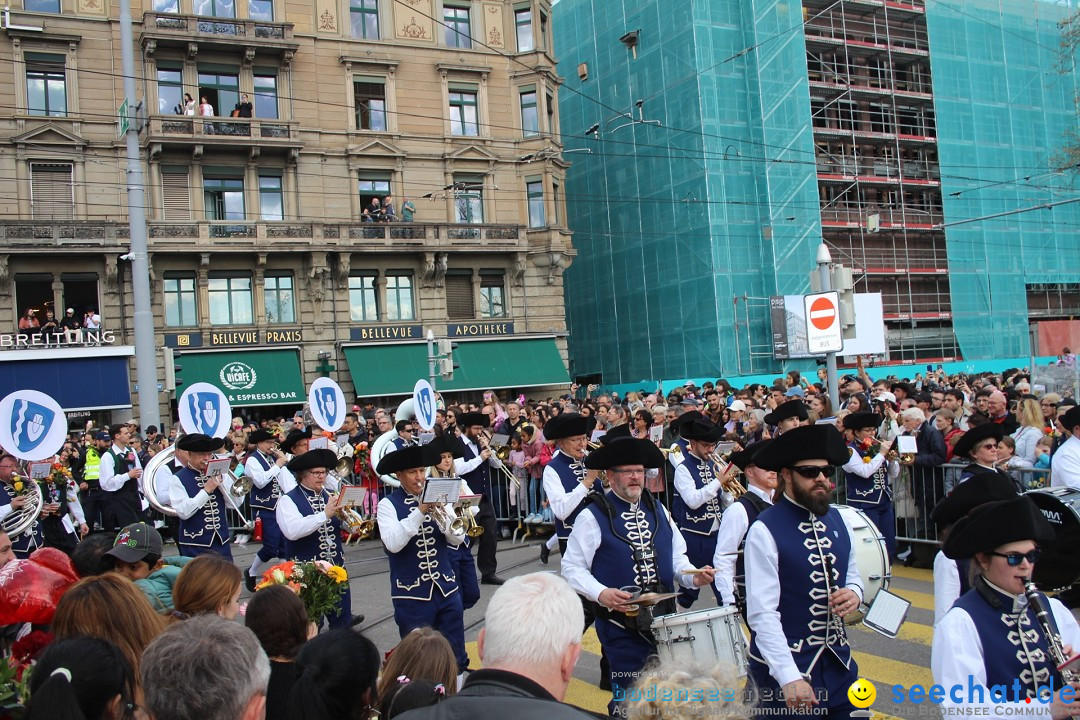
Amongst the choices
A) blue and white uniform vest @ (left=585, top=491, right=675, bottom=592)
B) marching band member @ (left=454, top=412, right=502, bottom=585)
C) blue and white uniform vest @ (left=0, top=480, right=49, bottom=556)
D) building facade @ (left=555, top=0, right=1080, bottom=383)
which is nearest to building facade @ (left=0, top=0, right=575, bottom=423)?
building facade @ (left=555, top=0, right=1080, bottom=383)

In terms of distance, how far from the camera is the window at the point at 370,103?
3406 cm

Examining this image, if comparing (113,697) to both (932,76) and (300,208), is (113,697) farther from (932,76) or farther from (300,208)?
(932,76)

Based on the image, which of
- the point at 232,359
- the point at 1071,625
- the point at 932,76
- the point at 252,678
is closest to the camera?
→ the point at 252,678

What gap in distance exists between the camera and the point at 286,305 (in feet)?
108

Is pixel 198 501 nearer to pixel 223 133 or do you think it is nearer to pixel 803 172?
pixel 223 133

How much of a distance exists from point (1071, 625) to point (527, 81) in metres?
34.3

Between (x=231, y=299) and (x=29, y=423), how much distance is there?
22.0 m

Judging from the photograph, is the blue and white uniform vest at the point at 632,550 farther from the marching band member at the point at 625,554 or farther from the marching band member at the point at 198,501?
the marching band member at the point at 198,501

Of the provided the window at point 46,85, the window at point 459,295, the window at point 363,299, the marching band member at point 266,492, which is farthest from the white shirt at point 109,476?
the window at point 459,295

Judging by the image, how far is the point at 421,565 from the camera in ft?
23.7

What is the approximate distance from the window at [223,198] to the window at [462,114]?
8.22m

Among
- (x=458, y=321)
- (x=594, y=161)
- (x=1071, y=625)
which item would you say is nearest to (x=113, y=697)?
(x=1071, y=625)

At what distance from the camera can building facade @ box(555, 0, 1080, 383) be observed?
121 feet

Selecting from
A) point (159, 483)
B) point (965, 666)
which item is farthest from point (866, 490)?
point (159, 483)
